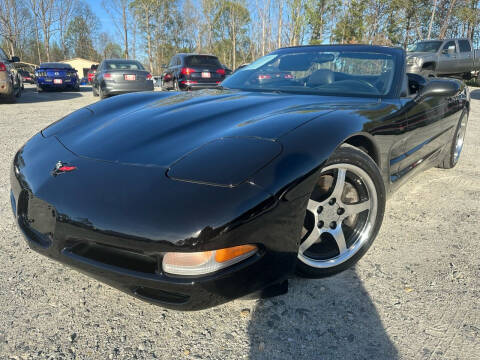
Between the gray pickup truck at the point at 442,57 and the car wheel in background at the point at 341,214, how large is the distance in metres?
13.1

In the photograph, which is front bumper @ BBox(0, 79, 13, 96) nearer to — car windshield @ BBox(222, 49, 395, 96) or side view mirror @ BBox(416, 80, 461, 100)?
car windshield @ BBox(222, 49, 395, 96)

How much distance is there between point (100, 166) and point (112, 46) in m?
60.8

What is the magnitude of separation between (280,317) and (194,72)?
989cm

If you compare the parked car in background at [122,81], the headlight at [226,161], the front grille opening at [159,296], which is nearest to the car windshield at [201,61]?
the parked car in background at [122,81]

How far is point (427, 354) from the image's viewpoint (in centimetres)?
141

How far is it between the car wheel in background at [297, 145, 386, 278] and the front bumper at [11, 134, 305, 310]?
32 cm

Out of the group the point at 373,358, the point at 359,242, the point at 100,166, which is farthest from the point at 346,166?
the point at 100,166

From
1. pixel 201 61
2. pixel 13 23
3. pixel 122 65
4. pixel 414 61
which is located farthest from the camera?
pixel 13 23

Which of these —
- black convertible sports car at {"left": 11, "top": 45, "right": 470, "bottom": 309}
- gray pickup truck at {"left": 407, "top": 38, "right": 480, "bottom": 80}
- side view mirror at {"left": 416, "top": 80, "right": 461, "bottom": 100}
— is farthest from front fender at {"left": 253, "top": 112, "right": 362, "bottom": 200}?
gray pickup truck at {"left": 407, "top": 38, "right": 480, "bottom": 80}

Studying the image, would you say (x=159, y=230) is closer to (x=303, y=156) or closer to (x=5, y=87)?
(x=303, y=156)

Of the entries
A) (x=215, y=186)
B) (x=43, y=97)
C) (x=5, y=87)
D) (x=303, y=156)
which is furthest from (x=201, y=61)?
(x=215, y=186)

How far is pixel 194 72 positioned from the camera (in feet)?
34.8

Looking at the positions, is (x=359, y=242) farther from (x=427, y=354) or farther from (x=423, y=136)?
(x=423, y=136)

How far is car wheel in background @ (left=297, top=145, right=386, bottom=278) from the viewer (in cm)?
177
